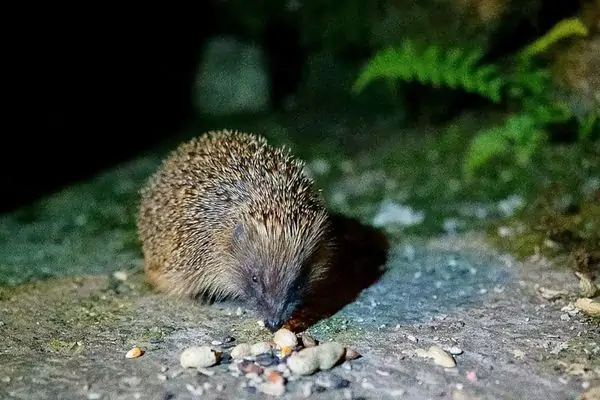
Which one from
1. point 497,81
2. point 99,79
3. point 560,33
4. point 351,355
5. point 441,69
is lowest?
point 351,355

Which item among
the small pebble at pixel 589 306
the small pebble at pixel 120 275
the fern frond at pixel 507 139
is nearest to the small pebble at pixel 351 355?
the small pebble at pixel 589 306

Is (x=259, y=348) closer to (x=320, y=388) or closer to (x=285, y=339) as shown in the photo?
(x=285, y=339)

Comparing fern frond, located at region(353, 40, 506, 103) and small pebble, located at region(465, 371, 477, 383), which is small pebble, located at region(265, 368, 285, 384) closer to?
small pebble, located at region(465, 371, 477, 383)

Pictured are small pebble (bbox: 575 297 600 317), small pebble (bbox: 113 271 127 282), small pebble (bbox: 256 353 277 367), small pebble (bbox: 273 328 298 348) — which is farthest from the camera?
small pebble (bbox: 113 271 127 282)

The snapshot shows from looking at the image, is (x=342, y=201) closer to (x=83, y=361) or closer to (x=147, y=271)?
(x=147, y=271)

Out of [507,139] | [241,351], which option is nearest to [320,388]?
[241,351]

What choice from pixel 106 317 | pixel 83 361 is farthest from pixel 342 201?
pixel 83 361

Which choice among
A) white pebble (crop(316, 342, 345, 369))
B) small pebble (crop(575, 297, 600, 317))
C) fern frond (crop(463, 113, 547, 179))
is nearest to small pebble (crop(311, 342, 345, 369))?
white pebble (crop(316, 342, 345, 369))
